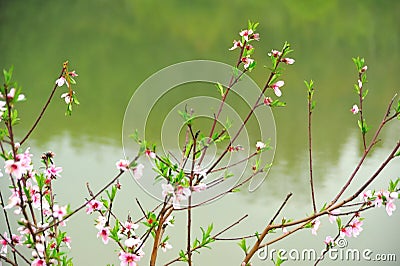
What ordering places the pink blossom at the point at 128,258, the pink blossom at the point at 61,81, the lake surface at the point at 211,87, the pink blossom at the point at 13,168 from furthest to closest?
the lake surface at the point at 211,87, the pink blossom at the point at 61,81, the pink blossom at the point at 128,258, the pink blossom at the point at 13,168

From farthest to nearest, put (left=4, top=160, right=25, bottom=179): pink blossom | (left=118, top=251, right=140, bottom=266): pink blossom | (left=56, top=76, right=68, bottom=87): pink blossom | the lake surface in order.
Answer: the lake surface < (left=56, top=76, right=68, bottom=87): pink blossom < (left=118, top=251, right=140, bottom=266): pink blossom < (left=4, top=160, right=25, bottom=179): pink blossom

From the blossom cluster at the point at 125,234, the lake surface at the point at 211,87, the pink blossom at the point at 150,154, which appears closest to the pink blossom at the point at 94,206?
the blossom cluster at the point at 125,234

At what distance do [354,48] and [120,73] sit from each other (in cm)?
119

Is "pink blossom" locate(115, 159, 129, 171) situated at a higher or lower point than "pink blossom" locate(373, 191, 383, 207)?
lower

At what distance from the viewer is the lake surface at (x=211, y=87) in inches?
67.3

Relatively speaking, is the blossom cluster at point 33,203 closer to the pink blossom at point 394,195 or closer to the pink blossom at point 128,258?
the pink blossom at point 128,258

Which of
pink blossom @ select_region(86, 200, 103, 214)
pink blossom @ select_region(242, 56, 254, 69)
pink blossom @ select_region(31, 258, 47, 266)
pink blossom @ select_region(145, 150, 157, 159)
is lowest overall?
pink blossom @ select_region(31, 258, 47, 266)

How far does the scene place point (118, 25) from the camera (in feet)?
9.08

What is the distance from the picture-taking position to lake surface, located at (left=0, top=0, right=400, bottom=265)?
5.61 feet

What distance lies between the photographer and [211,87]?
222 cm

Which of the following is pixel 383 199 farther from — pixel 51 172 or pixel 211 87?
pixel 211 87

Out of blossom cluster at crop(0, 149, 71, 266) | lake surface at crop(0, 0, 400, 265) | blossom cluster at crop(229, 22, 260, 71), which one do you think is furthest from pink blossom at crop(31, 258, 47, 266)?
lake surface at crop(0, 0, 400, 265)

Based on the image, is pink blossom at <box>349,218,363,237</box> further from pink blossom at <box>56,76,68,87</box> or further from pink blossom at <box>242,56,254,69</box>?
pink blossom at <box>56,76,68,87</box>

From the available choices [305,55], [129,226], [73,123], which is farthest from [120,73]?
[129,226]
